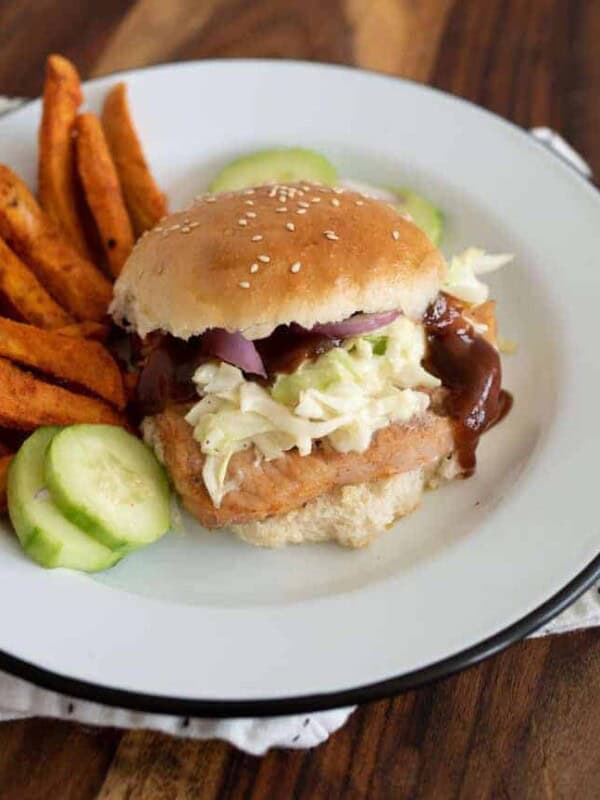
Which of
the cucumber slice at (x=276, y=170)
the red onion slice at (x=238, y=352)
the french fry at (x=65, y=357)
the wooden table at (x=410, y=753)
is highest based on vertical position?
the red onion slice at (x=238, y=352)

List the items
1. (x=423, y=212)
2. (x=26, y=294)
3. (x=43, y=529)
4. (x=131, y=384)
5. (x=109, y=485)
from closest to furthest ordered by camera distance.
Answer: (x=43, y=529), (x=109, y=485), (x=26, y=294), (x=131, y=384), (x=423, y=212)

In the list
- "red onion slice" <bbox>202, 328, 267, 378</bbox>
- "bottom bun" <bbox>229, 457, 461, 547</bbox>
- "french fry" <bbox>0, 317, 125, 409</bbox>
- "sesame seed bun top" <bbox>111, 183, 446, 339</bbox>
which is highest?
"sesame seed bun top" <bbox>111, 183, 446, 339</bbox>

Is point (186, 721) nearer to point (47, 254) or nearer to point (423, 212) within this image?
point (47, 254)

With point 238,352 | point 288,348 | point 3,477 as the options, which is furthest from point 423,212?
point 3,477

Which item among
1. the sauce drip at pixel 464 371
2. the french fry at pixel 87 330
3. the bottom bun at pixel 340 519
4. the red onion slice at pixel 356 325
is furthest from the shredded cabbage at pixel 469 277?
the french fry at pixel 87 330

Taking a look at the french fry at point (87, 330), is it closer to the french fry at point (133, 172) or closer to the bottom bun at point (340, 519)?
the french fry at point (133, 172)

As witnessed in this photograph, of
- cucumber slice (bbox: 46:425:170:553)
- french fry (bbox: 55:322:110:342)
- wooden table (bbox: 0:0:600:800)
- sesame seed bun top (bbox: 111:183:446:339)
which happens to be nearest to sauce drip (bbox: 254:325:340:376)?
sesame seed bun top (bbox: 111:183:446:339)

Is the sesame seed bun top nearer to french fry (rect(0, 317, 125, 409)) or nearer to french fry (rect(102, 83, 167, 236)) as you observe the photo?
french fry (rect(0, 317, 125, 409))
